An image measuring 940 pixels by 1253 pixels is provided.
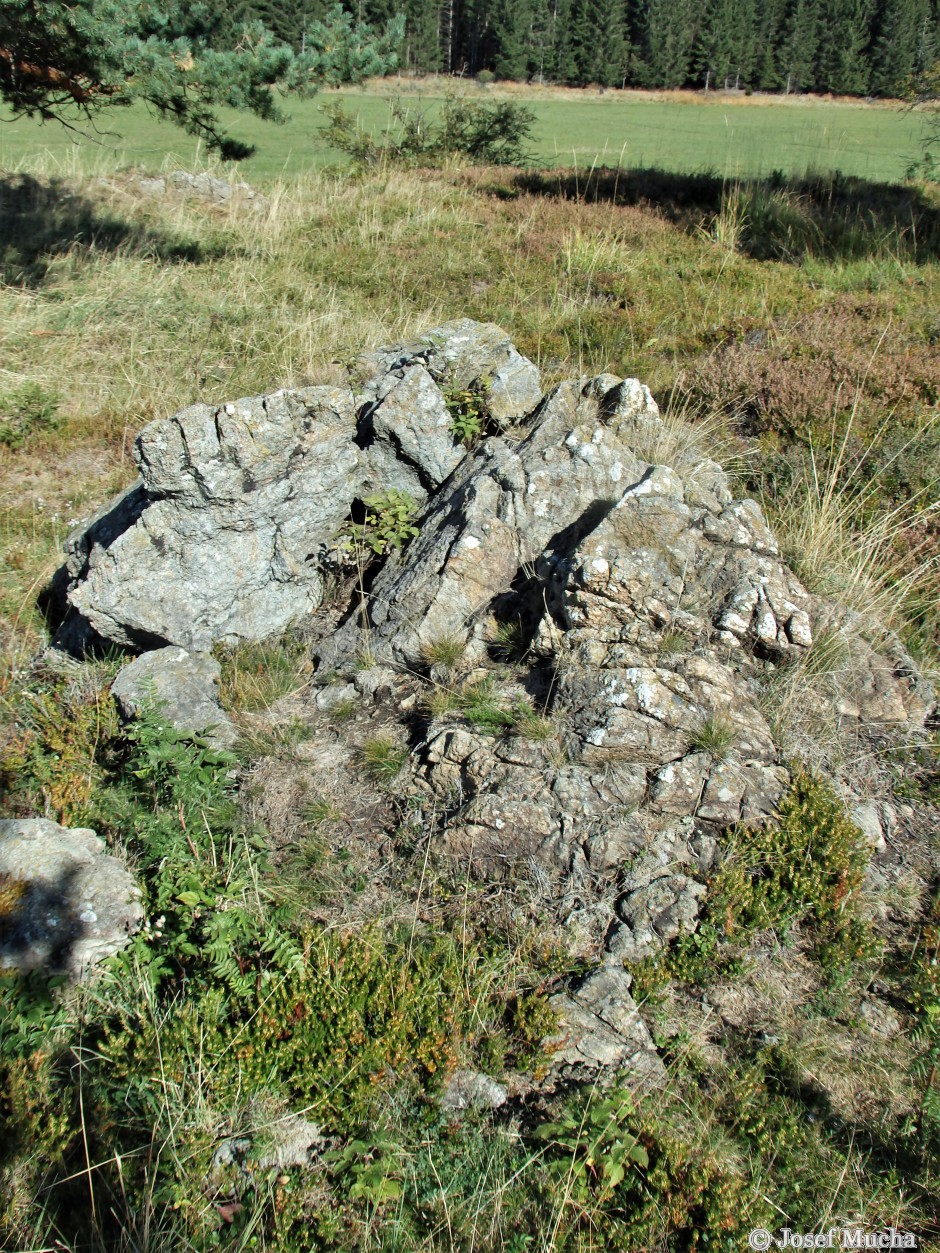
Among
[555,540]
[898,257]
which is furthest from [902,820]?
[898,257]

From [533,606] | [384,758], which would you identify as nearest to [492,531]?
[533,606]

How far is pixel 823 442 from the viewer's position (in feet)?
21.8

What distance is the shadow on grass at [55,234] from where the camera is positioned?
10078mm

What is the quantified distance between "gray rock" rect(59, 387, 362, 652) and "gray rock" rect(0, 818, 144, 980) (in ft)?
5.03

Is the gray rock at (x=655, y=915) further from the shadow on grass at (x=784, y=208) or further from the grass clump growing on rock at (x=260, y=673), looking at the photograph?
the shadow on grass at (x=784, y=208)

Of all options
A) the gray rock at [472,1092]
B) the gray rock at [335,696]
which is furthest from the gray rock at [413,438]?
the gray rock at [472,1092]

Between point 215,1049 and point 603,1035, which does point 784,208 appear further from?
point 215,1049

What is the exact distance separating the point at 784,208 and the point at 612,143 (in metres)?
10.3

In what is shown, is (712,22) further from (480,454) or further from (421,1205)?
(421,1205)

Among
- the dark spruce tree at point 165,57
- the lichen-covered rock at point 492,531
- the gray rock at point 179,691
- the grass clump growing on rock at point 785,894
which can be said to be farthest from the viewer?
the dark spruce tree at point 165,57

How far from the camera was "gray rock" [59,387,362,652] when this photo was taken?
4.98 metres

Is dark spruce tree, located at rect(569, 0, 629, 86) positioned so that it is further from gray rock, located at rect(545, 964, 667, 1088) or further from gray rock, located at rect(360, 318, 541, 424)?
gray rock, located at rect(545, 964, 667, 1088)

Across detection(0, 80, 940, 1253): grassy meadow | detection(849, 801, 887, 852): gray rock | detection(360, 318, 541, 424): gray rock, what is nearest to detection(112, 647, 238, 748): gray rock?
detection(0, 80, 940, 1253): grassy meadow

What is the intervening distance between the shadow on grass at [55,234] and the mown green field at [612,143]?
1.02 m
